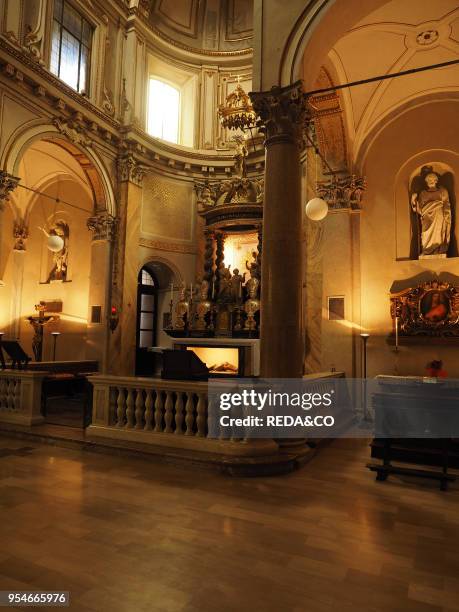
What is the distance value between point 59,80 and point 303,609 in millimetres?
11345

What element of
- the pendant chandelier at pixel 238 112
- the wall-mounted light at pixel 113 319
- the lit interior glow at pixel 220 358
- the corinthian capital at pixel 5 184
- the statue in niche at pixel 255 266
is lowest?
the lit interior glow at pixel 220 358

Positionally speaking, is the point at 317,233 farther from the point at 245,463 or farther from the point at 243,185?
the point at 245,463

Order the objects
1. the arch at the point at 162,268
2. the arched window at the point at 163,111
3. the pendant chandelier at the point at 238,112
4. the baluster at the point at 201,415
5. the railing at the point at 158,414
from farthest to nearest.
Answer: the arched window at the point at 163,111 < the arch at the point at 162,268 < the pendant chandelier at the point at 238,112 < the baluster at the point at 201,415 < the railing at the point at 158,414

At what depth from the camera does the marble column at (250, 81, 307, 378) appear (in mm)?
5578

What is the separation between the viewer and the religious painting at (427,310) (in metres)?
8.78

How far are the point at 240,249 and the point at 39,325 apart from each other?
6.53 m

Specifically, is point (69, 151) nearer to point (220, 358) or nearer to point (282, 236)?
point (220, 358)

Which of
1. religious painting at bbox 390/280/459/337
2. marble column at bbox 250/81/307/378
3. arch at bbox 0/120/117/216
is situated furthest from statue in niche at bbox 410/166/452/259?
arch at bbox 0/120/117/216

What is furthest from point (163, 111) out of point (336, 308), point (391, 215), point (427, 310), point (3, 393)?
point (3, 393)

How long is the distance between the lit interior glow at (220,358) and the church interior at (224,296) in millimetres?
50

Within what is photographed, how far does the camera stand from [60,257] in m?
14.6

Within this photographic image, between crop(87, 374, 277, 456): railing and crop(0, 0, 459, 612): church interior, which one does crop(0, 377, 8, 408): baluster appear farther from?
crop(87, 374, 277, 456): railing

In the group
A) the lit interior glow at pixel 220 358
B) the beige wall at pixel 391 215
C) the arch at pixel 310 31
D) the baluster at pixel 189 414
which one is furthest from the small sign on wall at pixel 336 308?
the baluster at pixel 189 414

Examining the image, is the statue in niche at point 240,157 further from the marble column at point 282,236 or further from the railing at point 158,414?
the railing at point 158,414
